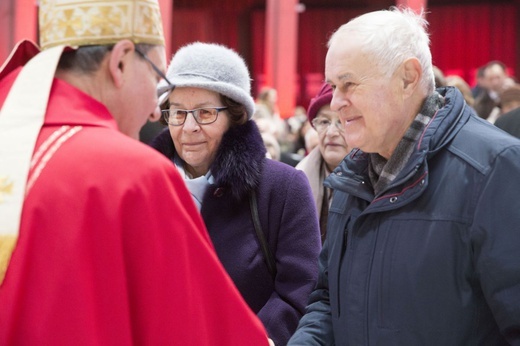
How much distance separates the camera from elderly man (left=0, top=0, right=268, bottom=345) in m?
1.37

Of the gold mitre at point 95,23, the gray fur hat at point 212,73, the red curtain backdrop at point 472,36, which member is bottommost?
the red curtain backdrop at point 472,36

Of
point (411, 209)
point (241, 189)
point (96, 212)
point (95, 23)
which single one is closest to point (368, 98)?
point (411, 209)

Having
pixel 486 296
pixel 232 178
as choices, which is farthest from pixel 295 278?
pixel 486 296

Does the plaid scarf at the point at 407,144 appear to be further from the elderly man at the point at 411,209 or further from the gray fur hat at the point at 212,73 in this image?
the gray fur hat at the point at 212,73

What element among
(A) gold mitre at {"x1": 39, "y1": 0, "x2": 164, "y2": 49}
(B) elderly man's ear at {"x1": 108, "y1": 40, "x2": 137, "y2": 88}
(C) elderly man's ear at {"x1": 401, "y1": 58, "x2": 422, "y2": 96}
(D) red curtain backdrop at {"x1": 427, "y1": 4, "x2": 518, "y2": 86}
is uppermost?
(A) gold mitre at {"x1": 39, "y1": 0, "x2": 164, "y2": 49}

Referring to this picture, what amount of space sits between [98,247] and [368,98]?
3.04 ft

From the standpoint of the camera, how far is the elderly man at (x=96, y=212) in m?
1.37

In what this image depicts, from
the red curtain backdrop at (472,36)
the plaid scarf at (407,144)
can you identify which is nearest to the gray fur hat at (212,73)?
the plaid scarf at (407,144)

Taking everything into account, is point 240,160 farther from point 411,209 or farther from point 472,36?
point 472,36

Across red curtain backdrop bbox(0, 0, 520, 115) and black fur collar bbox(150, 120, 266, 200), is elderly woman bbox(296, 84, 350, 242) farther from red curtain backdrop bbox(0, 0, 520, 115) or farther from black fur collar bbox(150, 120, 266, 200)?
red curtain backdrop bbox(0, 0, 520, 115)

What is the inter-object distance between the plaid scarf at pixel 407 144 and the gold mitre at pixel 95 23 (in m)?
0.75

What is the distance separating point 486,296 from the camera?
1.80 metres

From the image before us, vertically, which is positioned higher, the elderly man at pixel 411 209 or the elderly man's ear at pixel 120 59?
the elderly man's ear at pixel 120 59

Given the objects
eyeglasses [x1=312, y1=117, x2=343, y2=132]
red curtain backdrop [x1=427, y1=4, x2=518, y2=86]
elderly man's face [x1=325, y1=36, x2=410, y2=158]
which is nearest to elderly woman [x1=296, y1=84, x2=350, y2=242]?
eyeglasses [x1=312, y1=117, x2=343, y2=132]
